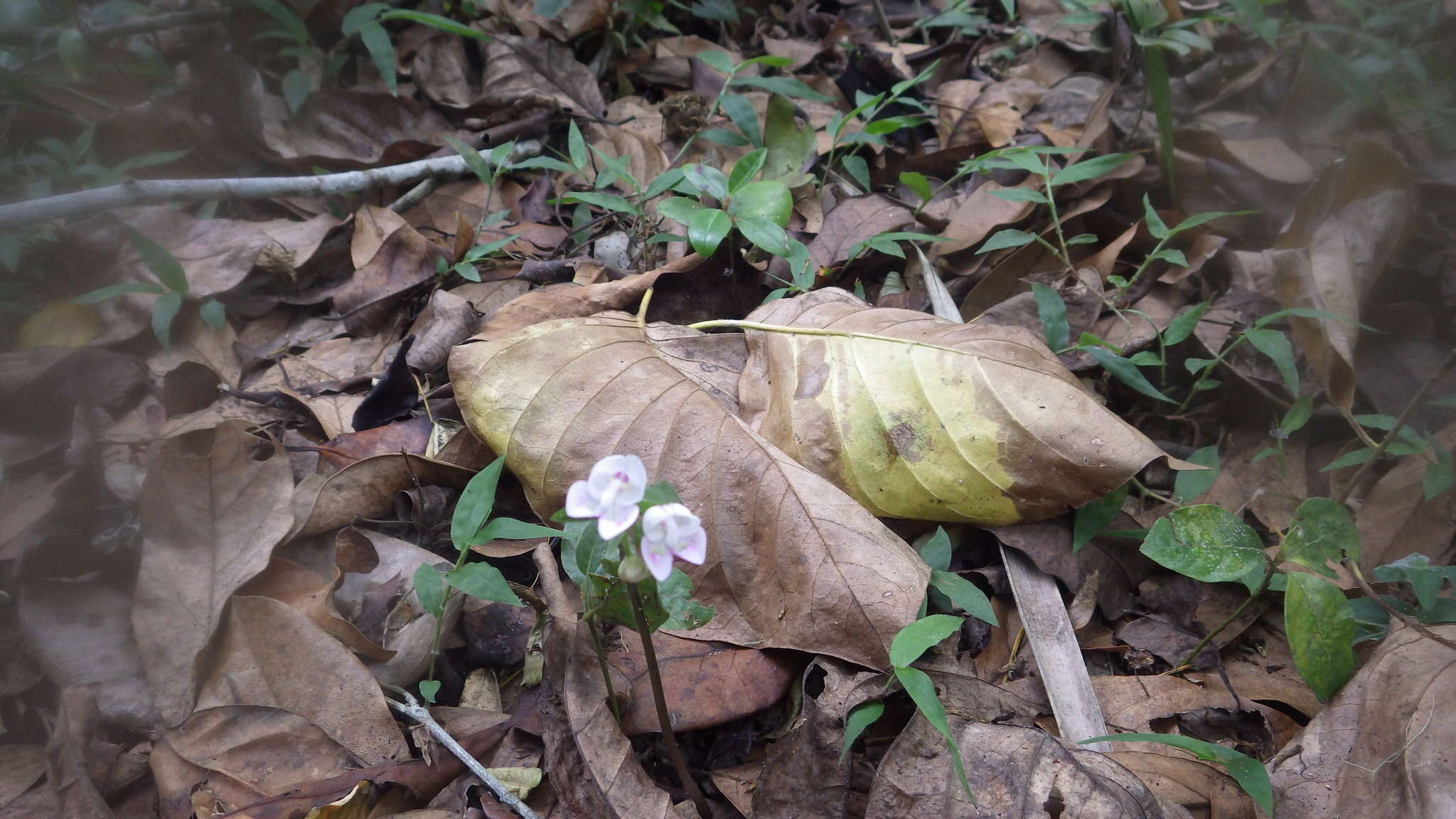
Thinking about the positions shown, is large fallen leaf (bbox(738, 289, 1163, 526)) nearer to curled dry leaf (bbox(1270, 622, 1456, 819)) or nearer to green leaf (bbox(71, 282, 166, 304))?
curled dry leaf (bbox(1270, 622, 1456, 819))

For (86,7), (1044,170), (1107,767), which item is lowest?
(1107,767)

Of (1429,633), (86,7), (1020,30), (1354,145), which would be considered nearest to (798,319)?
(1429,633)

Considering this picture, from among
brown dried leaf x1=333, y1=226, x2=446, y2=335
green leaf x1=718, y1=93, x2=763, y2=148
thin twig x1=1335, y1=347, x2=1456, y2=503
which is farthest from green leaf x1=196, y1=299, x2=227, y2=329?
thin twig x1=1335, y1=347, x2=1456, y2=503

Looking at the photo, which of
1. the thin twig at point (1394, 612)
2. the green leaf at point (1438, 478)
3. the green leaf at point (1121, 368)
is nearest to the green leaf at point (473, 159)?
the green leaf at point (1121, 368)

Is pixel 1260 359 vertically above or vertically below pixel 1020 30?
below

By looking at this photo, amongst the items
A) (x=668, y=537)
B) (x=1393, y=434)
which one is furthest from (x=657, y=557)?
(x=1393, y=434)

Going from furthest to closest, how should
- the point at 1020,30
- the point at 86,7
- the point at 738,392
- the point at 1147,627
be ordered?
the point at 1020,30 → the point at 86,7 → the point at 738,392 → the point at 1147,627

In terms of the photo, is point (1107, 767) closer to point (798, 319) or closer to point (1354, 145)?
point (798, 319)
